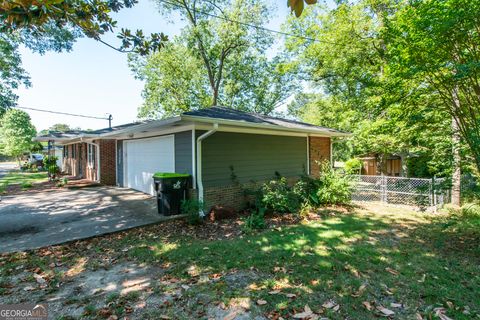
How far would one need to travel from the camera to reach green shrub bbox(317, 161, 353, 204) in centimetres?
808

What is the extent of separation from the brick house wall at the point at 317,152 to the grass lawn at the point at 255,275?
16.3 ft

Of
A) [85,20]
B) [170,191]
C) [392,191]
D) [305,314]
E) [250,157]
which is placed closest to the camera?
[305,314]

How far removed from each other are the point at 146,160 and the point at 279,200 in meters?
5.47

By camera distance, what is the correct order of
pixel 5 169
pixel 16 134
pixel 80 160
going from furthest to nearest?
pixel 16 134 → pixel 5 169 → pixel 80 160

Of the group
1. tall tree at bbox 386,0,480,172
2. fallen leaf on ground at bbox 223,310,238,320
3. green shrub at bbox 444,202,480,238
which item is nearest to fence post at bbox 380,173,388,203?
green shrub at bbox 444,202,480,238

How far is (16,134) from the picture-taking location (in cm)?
2684

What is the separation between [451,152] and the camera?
16.8ft

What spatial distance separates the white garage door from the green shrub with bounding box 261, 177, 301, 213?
2.99 meters

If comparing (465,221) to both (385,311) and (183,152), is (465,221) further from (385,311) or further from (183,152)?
(183,152)

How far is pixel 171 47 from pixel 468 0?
1962cm

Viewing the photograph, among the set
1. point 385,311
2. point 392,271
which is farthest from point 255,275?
point 392,271

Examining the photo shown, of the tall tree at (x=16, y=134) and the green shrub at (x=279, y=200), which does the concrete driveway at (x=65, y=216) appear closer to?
the green shrub at (x=279, y=200)

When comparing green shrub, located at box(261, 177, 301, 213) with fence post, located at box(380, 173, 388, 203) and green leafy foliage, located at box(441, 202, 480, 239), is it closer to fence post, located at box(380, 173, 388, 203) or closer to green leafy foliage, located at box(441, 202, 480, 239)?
green leafy foliage, located at box(441, 202, 480, 239)

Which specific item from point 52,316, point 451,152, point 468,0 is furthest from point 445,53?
point 52,316
